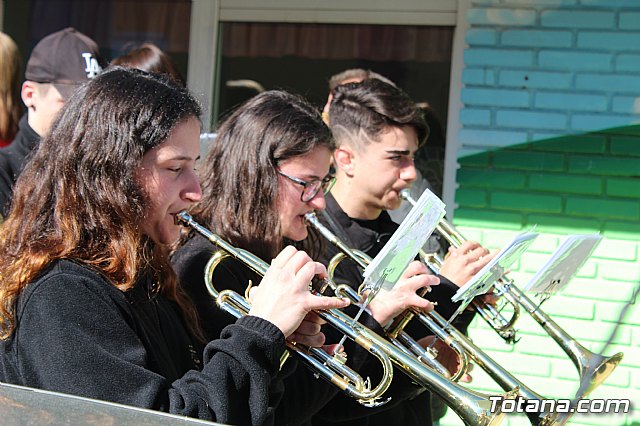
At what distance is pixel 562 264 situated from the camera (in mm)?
2670

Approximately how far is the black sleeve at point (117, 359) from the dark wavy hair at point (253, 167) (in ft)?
2.39

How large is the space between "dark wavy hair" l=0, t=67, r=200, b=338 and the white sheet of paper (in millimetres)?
508

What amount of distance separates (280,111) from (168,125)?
0.77 metres

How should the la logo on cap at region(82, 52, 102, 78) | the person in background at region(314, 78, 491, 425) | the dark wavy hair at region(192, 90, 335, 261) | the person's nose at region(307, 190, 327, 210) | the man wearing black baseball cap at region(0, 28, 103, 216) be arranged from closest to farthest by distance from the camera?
the dark wavy hair at region(192, 90, 335, 261) < the person's nose at region(307, 190, 327, 210) < the person in background at region(314, 78, 491, 425) < the man wearing black baseball cap at region(0, 28, 103, 216) < the la logo on cap at region(82, 52, 102, 78)

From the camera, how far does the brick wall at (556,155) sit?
4461 millimetres

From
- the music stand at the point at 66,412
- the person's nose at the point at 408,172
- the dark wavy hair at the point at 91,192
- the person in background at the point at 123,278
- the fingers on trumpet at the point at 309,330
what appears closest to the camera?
the music stand at the point at 66,412

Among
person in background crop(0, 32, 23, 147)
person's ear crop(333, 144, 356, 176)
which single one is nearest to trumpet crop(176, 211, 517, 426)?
person's ear crop(333, 144, 356, 176)

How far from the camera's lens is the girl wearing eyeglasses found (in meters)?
2.47

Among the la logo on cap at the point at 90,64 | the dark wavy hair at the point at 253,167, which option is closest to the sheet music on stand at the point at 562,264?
the dark wavy hair at the point at 253,167

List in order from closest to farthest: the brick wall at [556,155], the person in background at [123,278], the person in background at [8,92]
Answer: the person in background at [123,278]
the person in background at [8,92]
the brick wall at [556,155]

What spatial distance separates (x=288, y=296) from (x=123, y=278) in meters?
0.34

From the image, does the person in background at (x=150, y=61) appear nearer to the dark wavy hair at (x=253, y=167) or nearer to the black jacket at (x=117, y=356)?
the dark wavy hair at (x=253, y=167)

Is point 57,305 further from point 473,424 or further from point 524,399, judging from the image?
point 524,399

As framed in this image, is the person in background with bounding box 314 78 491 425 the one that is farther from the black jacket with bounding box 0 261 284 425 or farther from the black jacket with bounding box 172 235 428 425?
the black jacket with bounding box 0 261 284 425
